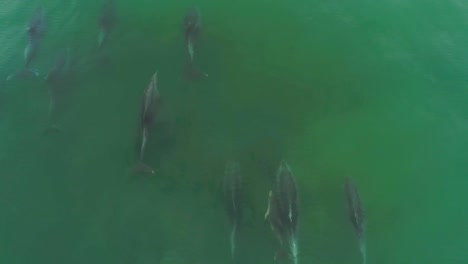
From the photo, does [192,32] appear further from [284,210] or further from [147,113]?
[284,210]

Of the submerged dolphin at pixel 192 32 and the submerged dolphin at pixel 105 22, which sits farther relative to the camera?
the submerged dolphin at pixel 105 22

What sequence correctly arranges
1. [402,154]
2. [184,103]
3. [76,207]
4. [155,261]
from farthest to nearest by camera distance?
[184,103] → [402,154] → [76,207] → [155,261]

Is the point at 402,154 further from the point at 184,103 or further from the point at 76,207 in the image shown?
the point at 76,207

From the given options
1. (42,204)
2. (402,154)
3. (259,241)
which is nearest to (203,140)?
(259,241)

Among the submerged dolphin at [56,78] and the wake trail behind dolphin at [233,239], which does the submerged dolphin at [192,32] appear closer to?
the submerged dolphin at [56,78]

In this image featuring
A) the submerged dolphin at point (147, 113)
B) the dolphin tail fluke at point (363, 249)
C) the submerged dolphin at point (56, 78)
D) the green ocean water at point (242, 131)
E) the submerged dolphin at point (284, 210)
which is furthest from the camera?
the submerged dolphin at point (56, 78)

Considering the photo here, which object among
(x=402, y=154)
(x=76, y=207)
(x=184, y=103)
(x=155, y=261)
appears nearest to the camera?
(x=155, y=261)

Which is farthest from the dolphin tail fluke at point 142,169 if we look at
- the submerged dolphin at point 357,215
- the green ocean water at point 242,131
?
the submerged dolphin at point 357,215
